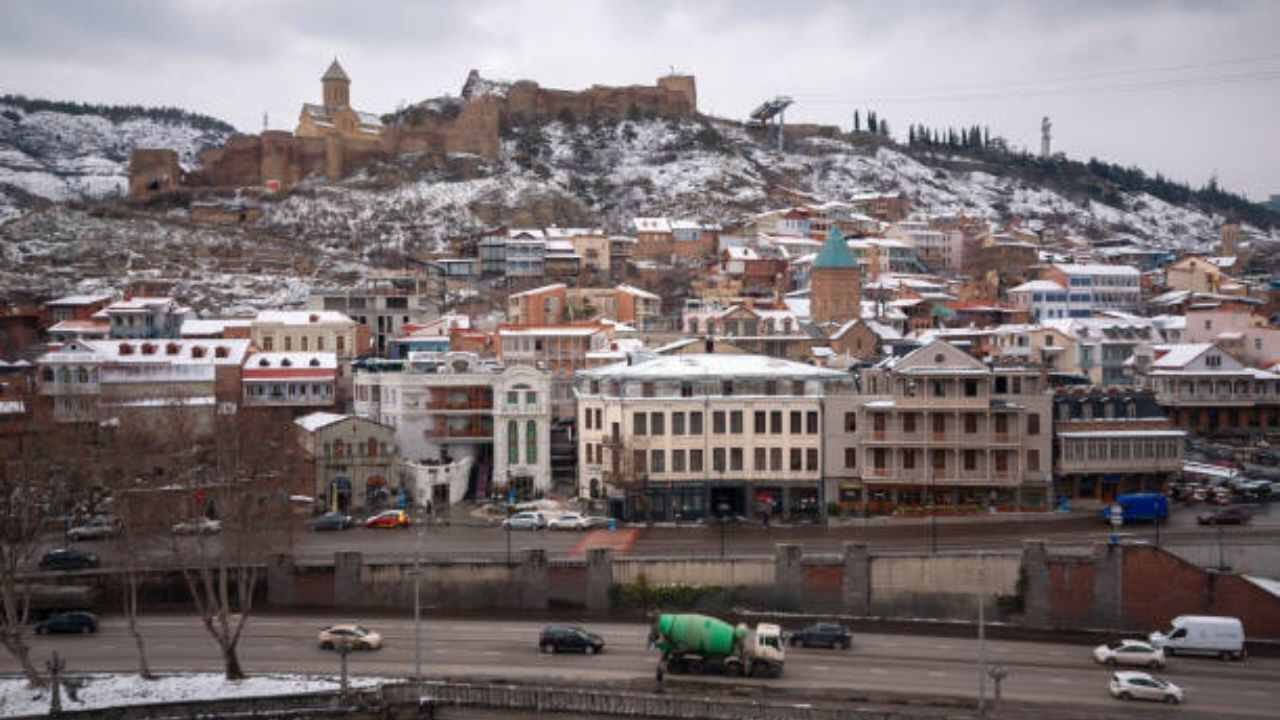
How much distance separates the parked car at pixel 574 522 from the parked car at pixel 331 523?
7.57m

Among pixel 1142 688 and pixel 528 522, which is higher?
pixel 528 522

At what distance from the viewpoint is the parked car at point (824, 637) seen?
34875 millimetres

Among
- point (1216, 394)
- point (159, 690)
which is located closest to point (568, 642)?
point (159, 690)

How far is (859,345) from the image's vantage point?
7038 centimetres

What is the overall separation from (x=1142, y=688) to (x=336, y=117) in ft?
456

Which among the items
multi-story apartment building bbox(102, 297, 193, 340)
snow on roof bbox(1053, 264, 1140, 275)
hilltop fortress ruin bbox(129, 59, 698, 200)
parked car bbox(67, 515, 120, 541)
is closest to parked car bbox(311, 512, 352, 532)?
parked car bbox(67, 515, 120, 541)

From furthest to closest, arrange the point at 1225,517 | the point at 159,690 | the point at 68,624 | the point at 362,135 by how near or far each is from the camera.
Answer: the point at 362,135
the point at 1225,517
the point at 68,624
the point at 159,690

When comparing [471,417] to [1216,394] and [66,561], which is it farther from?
[1216,394]

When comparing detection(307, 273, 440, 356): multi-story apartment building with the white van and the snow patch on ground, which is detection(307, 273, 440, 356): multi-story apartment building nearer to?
the snow patch on ground

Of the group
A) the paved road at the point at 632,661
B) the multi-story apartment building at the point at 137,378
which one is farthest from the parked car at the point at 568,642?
the multi-story apartment building at the point at 137,378

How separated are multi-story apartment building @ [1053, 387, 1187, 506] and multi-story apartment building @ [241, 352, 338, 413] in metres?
32.9

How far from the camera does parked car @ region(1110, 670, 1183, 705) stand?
29672 mm

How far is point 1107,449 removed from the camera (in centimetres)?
4862

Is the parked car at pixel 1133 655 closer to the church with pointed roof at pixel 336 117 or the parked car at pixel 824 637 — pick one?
the parked car at pixel 824 637
